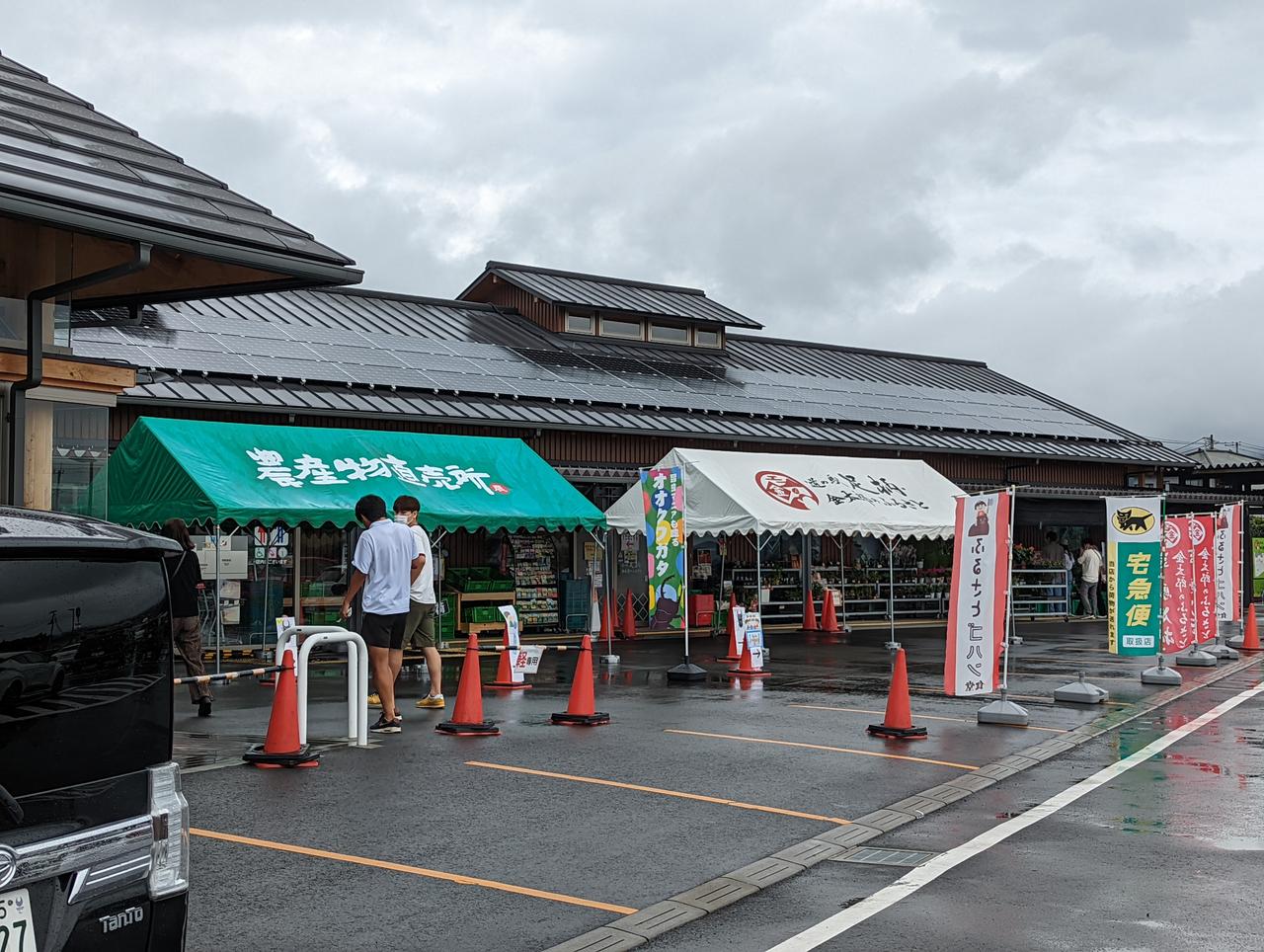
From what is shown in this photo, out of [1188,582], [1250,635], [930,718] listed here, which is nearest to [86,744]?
[930,718]

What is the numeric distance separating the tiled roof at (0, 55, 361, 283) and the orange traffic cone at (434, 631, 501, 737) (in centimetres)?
494

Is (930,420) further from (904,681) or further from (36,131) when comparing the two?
(36,131)

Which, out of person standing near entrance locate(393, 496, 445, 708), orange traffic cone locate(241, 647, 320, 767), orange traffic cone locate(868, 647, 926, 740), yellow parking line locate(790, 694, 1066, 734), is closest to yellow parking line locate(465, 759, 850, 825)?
orange traffic cone locate(241, 647, 320, 767)

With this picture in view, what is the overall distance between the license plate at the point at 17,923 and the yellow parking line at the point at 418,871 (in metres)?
3.29

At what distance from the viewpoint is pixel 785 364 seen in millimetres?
31938

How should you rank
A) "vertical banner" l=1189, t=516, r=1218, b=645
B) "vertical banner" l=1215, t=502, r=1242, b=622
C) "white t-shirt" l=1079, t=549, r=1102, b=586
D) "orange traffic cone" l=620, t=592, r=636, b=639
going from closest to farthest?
"vertical banner" l=1189, t=516, r=1218, b=645 → "vertical banner" l=1215, t=502, r=1242, b=622 → "orange traffic cone" l=620, t=592, r=636, b=639 → "white t-shirt" l=1079, t=549, r=1102, b=586

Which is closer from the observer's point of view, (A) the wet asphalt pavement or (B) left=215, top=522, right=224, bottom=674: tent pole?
(A) the wet asphalt pavement

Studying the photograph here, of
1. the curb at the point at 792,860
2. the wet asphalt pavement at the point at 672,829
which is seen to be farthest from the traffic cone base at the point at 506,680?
the curb at the point at 792,860

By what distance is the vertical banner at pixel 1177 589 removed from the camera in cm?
1827

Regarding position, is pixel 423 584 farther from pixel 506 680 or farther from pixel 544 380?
pixel 544 380

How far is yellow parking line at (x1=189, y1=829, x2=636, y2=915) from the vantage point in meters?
6.25

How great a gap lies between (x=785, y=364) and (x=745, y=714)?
19.4 m

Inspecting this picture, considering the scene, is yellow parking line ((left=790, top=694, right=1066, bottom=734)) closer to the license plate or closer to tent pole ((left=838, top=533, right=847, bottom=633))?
the license plate

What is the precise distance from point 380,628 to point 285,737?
194 cm
